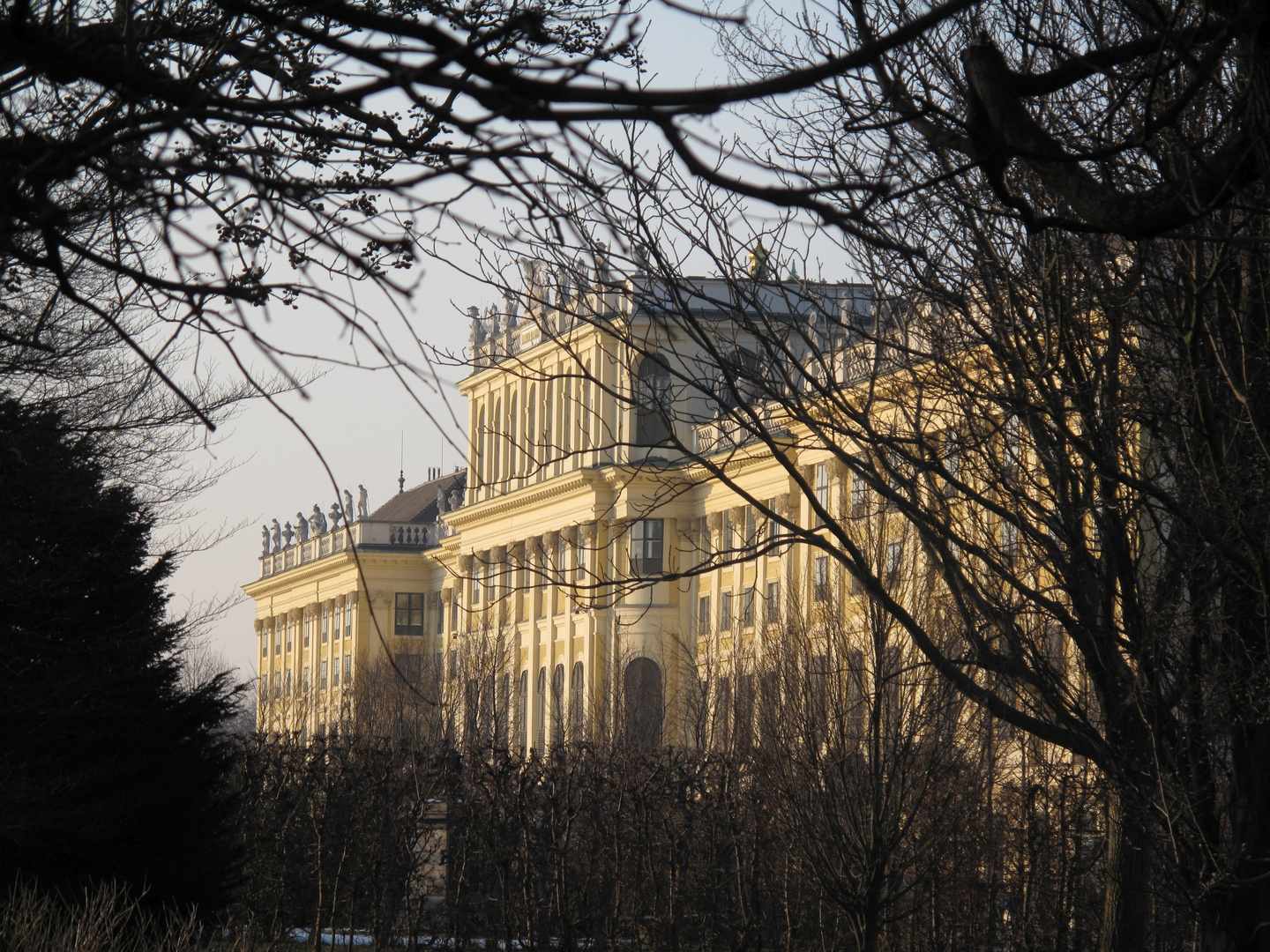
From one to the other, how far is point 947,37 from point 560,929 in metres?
12.6

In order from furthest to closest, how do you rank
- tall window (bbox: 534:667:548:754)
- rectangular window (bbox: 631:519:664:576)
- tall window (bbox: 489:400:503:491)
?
1. tall window (bbox: 489:400:503:491)
2. tall window (bbox: 534:667:548:754)
3. rectangular window (bbox: 631:519:664:576)

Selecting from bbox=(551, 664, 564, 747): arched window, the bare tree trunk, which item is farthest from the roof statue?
bbox=(551, 664, 564, 747): arched window

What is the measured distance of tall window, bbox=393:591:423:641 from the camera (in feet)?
278

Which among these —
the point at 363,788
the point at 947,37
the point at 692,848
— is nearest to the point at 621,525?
the point at 947,37

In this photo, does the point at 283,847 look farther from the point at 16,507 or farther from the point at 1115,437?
the point at 1115,437

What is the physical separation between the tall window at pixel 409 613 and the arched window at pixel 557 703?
769 inches

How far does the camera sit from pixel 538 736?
221 feet

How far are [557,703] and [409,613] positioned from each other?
106 feet

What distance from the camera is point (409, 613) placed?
84938 millimetres

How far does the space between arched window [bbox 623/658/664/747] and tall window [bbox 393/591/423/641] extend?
25408mm

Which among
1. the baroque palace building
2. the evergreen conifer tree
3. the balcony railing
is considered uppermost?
the balcony railing

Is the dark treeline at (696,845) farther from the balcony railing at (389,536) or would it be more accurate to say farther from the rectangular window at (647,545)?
the balcony railing at (389,536)

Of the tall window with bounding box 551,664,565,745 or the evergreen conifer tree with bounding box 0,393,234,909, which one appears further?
the tall window with bounding box 551,664,565,745

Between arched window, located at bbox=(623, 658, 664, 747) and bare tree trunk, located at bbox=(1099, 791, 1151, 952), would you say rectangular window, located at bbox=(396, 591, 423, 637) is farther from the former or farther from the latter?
bare tree trunk, located at bbox=(1099, 791, 1151, 952)
